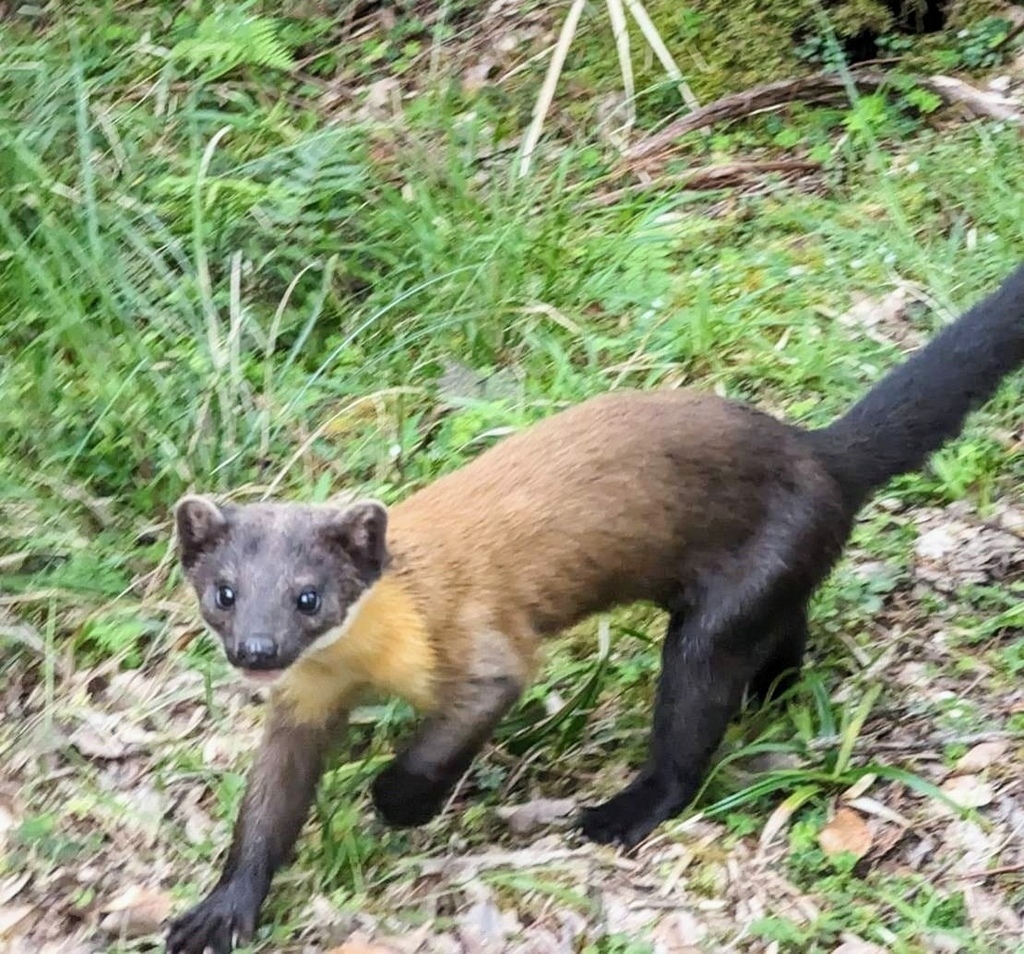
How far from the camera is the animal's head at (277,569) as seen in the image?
11.7 feet

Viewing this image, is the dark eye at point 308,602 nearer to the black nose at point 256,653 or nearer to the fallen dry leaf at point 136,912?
the black nose at point 256,653

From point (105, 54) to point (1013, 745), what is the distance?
16.8 feet

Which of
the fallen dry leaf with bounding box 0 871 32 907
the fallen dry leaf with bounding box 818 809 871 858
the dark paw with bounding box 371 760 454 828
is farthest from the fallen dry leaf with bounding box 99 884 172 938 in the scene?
the fallen dry leaf with bounding box 818 809 871 858

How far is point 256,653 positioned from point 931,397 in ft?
6.46

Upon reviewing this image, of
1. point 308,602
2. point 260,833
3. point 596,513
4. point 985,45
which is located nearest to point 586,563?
point 596,513

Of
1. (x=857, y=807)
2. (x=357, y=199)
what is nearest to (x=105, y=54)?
(x=357, y=199)

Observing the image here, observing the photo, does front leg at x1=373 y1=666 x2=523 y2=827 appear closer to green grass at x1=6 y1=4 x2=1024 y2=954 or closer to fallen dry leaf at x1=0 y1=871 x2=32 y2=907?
green grass at x1=6 y1=4 x2=1024 y2=954

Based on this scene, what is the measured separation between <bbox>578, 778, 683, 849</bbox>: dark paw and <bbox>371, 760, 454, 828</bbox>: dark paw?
434 mm

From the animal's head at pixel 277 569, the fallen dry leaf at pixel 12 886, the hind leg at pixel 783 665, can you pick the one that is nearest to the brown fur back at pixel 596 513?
the animal's head at pixel 277 569

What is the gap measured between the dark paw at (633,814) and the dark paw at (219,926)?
3.01ft

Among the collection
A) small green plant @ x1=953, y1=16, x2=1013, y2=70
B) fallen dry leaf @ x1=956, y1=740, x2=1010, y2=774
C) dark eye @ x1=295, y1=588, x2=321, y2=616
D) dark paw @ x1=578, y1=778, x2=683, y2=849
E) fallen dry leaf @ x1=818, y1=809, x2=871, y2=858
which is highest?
dark eye @ x1=295, y1=588, x2=321, y2=616

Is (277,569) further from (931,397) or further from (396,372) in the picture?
(396,372)

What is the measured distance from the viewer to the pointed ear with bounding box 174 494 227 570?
12.2 ft

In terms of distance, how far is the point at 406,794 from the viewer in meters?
3.99
